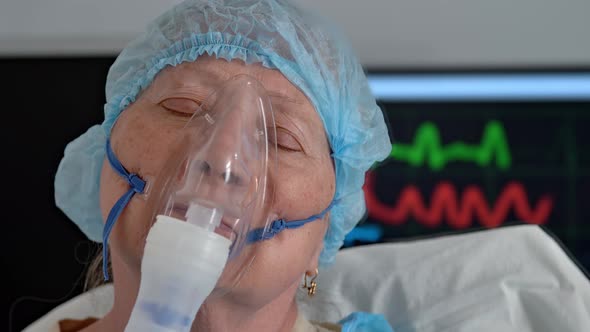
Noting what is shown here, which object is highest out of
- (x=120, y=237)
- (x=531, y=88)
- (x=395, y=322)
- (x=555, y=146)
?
(x=531, y=88)

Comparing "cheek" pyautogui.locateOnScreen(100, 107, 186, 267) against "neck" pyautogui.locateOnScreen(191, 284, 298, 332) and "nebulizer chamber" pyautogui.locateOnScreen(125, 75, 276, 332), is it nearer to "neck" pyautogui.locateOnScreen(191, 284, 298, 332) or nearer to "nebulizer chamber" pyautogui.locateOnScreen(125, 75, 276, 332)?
"nebulizer chamber" pyautogui.locateOnScreen(125, 75, 276, 332)

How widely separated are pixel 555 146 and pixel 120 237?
68.8 inches

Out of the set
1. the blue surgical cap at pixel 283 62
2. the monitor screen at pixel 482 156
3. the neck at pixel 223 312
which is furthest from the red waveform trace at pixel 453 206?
the neck at pixel 223 312

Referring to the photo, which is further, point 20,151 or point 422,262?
point 20,151

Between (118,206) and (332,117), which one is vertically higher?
(332,117)

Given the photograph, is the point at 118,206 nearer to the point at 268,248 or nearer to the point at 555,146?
the point at 268,248

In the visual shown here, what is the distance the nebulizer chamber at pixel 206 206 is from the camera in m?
0.82

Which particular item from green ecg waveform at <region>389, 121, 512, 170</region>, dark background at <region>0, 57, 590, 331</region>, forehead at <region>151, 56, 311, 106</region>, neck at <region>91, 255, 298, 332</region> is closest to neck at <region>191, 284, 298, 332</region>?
neck at <region>91, 255, 298, 332</region>

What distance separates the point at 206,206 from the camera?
2.97 feet

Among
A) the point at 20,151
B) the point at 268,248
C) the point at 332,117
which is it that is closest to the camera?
the point at 268,248

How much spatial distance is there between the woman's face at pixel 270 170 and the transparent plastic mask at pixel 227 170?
2cm

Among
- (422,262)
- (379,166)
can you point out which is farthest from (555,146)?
(422,262)

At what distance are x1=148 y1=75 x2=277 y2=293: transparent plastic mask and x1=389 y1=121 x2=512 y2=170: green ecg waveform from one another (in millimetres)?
1379

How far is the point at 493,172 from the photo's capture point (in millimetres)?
2436
